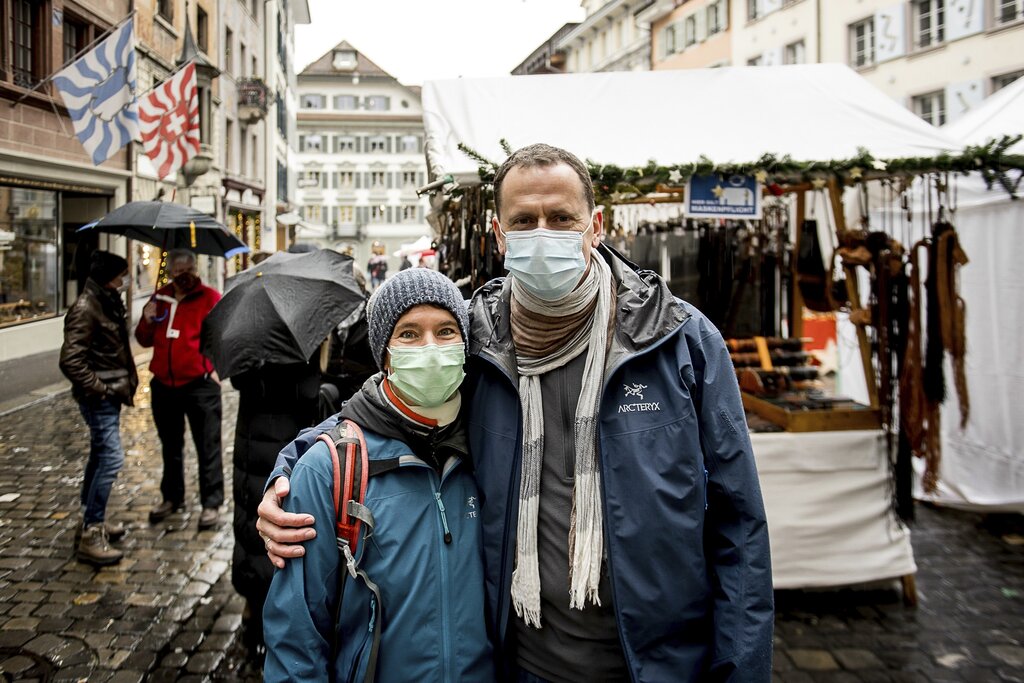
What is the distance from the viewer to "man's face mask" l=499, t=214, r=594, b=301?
1.99 m

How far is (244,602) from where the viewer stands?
4.50m

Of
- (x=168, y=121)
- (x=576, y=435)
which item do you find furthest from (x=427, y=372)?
(x=168, y=121)

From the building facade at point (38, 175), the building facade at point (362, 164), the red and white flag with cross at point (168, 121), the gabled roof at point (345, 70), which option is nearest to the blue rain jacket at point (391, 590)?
the red and white flag with cross at point (168, 121)

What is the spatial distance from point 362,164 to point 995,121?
61041mm

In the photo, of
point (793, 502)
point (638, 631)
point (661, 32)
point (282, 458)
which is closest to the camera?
point (638, 631)

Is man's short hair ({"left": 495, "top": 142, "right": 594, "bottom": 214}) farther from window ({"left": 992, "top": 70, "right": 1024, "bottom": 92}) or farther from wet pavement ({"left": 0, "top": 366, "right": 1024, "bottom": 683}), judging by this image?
window ({"left": 992, "top": 70, "right": 1024, "bottom": 92})

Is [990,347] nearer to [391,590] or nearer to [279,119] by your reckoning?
[391,590]

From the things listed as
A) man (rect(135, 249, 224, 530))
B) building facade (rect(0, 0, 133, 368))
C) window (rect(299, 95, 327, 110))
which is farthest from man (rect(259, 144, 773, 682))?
window (rect(299, 95, 327, 110))

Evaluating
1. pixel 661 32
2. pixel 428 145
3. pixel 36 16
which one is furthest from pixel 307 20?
pixel 428 145

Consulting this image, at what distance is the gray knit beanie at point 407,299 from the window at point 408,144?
63696mm

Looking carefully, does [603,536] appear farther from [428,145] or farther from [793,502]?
[428,145]

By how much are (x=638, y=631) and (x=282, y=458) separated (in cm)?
104

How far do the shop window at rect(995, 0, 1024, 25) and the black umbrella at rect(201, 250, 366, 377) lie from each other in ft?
67.3

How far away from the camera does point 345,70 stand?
2608 inches
